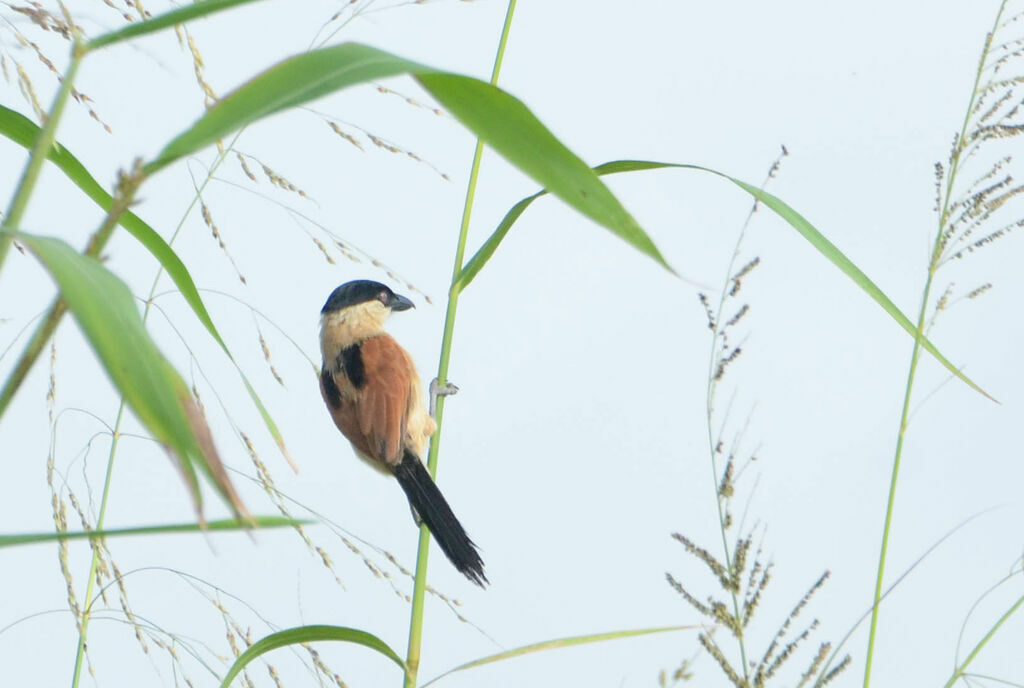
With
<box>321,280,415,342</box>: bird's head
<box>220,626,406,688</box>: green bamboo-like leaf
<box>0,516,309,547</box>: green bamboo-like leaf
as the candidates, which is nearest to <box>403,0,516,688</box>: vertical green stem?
<box>220,626,406,688</box>: green bamboo-like leaf

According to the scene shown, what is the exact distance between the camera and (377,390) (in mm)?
4258

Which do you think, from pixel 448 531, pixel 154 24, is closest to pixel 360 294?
pixel 448 531

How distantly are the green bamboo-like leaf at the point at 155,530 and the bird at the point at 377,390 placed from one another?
8.28ft

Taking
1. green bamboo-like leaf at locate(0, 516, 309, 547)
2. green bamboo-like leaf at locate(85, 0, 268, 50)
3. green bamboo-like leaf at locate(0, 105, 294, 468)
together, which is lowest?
green bamboo-like leaf at locate(0, 516, 309, 547)

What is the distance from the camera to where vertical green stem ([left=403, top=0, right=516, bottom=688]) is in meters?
1.80

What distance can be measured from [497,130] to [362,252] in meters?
1.03

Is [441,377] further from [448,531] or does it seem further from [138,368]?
[448,531]

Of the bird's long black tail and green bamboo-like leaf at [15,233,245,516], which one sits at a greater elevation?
the bird's long black tail

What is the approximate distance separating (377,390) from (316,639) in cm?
240

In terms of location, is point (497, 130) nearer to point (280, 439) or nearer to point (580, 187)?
point (580, 187)

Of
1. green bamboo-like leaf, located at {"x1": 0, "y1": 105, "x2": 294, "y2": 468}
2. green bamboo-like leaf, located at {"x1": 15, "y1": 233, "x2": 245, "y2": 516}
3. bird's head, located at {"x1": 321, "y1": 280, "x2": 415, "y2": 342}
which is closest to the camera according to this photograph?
green bamboo-like leaf, located at {"x1": 15, "y1": 233, "x2": 245, "y2": 516}

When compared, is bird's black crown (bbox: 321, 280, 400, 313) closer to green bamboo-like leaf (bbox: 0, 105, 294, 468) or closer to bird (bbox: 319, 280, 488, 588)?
bird (bbox: 319, 280, 488, 588)

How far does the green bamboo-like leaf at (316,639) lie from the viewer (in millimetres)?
1816

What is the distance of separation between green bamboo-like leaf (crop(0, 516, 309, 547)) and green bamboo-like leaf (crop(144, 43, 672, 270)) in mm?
304
